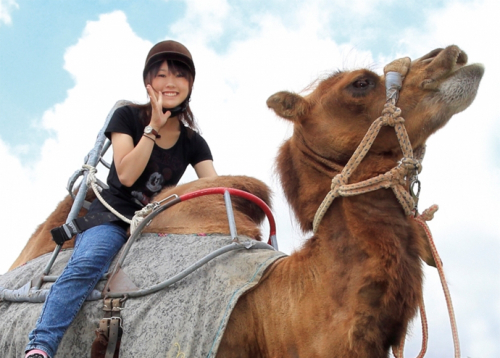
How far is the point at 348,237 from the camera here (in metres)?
2.78

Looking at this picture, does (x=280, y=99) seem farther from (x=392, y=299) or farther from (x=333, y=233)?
(x=392, y=299)

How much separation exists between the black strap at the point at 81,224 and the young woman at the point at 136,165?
37mm

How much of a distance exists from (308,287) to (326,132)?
0.98m

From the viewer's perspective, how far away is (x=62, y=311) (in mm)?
3031

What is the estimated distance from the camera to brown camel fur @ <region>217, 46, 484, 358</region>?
8.29ft

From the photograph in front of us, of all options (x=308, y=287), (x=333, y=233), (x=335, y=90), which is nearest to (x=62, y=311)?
(x=308, y=287)

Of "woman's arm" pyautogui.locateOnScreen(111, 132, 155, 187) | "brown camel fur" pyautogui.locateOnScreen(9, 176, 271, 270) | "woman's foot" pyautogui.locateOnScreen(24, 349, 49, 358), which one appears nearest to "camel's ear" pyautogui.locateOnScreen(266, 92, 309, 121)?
"brown camel fur" pyautogui.locateOnScreen(9, 176, 271, 270)

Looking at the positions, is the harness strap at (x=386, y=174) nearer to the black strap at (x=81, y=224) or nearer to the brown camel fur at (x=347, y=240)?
the brown camel fur at (x=347, y=240)

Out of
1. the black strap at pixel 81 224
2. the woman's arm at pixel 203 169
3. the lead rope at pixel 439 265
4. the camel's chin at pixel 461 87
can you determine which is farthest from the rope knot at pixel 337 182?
the woman's arm at pixel 203 169

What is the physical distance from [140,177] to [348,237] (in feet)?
5.75

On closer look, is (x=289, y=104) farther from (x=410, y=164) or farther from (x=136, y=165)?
(x=136, y=165)

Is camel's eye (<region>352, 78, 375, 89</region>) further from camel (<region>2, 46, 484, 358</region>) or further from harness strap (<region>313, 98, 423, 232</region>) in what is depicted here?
harness strap (<region>313, 98, 423, 232</region>)

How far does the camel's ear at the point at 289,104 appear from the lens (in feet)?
10.7

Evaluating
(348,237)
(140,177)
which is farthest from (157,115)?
(348,237)
